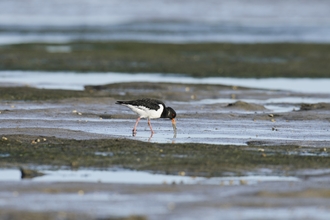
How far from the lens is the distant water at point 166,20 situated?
49.9 meters

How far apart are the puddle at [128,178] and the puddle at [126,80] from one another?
46.6ft

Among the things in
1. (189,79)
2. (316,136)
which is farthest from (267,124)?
(189,79)

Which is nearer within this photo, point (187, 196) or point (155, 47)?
point (187, 196)

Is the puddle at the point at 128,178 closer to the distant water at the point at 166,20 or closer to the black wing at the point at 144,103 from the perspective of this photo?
the black wing at the point at 144,103

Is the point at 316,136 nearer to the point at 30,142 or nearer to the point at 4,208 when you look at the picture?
→ the point at 30,142

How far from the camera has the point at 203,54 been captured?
130 ft

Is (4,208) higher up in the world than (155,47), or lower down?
higher up

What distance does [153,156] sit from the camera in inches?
535

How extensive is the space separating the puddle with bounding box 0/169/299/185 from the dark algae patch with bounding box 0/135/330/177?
1.01 ft

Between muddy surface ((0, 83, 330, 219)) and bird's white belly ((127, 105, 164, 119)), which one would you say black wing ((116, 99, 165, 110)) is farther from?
muddy surface ((0, 83, 330, 219))

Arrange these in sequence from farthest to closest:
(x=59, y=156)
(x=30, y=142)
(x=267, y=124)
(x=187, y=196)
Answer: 1. (x=267, y=124)
2. (x=30, y=142)
3. (x=59, y=156)
4. (x=187, y=196)

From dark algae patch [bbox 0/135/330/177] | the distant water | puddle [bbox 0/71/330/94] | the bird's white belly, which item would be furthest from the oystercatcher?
the distant water

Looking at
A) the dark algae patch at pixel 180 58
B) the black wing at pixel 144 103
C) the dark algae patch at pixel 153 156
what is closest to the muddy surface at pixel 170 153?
the dark algae patch at pixel 153 156

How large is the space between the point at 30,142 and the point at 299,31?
41.9 meters
